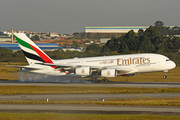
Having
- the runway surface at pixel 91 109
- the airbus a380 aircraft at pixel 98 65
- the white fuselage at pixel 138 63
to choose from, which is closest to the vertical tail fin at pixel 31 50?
the airbus a380 aircraft at pixel 98 65

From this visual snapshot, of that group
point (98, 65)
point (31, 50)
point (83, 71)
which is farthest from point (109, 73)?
point (31, 50)

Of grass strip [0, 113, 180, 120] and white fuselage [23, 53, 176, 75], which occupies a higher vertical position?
white fuselage [23, 53, 176, 75]

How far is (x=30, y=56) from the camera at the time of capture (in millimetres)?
47094

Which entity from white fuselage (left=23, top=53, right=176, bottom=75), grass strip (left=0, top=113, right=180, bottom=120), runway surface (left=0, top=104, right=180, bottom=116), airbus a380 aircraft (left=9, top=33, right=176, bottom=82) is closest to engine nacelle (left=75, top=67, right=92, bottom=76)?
airbus a380 aircraft (left=9, top=33, right=176, bottom=82)

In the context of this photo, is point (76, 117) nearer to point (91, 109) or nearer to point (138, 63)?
point (91, 109)

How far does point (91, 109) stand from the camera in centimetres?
2284

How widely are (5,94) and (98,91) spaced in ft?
36.2

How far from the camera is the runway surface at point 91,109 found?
2166 centimetres

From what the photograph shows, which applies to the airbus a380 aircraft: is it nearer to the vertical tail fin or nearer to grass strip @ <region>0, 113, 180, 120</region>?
the vertical tail fin

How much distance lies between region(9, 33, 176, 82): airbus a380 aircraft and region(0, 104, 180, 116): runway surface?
20478 millimetres

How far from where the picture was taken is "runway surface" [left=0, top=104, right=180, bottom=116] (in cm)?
2166

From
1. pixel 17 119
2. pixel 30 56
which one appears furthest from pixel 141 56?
pixel 17 119

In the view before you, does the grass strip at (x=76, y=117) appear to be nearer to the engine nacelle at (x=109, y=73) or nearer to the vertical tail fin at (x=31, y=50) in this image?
the engine nacelle at (x=109, y=73)

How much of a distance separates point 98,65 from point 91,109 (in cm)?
2435
